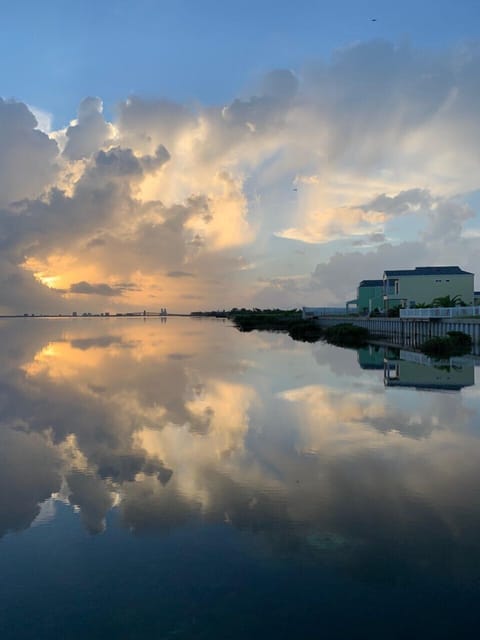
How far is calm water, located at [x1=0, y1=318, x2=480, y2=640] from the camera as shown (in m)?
5.22

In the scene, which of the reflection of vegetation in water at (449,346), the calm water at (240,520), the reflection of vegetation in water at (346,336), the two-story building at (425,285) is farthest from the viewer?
the two-story building at (425,285)

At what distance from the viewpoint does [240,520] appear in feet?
24.4

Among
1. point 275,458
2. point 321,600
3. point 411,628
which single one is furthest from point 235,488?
point 411,628

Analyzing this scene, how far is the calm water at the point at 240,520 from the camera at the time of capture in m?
5.22

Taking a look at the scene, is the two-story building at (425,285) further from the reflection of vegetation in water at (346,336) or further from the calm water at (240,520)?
the calm water at (240,520)

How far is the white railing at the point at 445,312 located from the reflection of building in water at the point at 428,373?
32.3 feet

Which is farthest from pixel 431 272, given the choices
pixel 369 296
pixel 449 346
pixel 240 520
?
pixel 240 520

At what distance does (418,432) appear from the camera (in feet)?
42.4

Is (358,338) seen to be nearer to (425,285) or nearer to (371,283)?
(425,285)

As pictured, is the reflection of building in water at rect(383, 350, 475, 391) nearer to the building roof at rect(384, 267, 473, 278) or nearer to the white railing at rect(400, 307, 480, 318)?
the white railing at rect(400, 307, 480, 318)

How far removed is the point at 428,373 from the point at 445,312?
2009cm

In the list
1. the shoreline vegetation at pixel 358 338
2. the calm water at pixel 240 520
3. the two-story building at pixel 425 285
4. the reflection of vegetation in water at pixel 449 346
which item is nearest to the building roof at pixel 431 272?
the two-story building at pixel 425 285

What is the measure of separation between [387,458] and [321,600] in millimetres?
5630

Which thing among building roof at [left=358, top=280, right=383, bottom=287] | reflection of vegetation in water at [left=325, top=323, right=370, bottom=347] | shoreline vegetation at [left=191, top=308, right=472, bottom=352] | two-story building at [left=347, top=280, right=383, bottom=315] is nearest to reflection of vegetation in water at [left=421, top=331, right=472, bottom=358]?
shoreline vegetation at [left=191, top=308, right=472, bottom=352]
